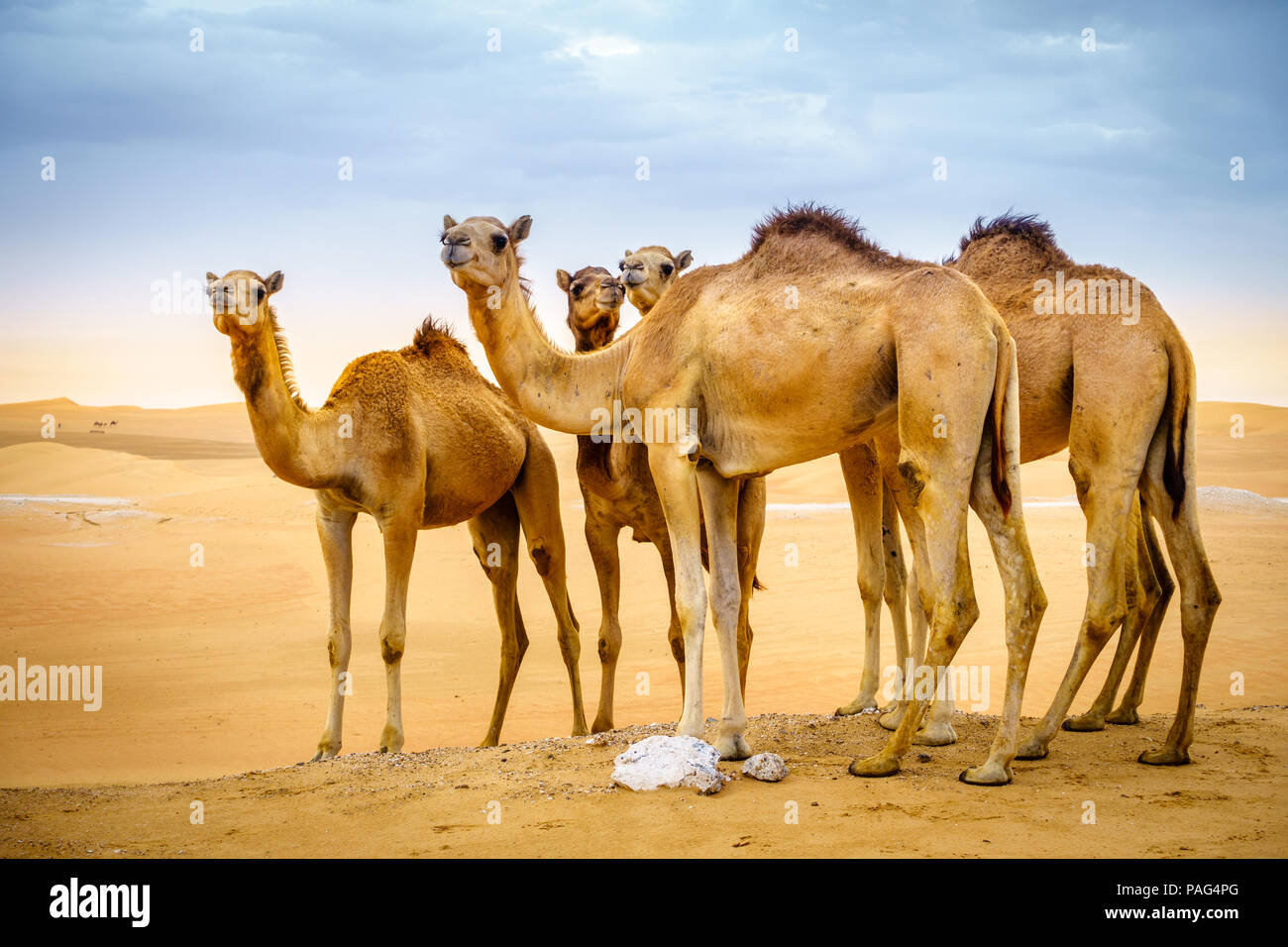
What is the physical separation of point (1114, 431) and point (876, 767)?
2734 millimetres

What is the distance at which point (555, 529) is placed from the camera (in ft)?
36.2

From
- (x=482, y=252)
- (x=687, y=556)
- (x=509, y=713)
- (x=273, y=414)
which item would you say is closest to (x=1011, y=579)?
(x=687, y=556)

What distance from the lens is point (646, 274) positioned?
381 inches

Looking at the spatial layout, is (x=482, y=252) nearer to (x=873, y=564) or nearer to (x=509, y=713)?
(x=873, y=564)

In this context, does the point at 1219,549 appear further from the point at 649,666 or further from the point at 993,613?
the point at 649,666

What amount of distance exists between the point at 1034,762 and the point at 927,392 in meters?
2.54

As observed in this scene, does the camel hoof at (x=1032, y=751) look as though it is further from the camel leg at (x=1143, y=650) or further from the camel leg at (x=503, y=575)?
the camel leg at (x=503, y=575)

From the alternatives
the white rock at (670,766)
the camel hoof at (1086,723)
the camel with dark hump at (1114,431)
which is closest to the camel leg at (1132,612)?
the camel hoof at (1086,723)

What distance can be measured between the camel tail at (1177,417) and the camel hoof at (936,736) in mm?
2078

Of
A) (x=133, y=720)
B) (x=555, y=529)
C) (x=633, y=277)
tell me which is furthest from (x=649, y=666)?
(x=633, y=277)

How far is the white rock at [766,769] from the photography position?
20.7 ft

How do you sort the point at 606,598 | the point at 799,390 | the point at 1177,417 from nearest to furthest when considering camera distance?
the point at 799,390 → the point at 1177,417 → the point at 606,598

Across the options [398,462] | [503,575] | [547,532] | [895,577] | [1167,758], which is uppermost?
[398,462]

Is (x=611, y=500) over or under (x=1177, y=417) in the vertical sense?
under
